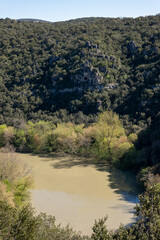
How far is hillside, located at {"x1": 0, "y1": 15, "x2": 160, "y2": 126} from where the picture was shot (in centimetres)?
5569

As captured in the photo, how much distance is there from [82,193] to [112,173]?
8.16 meters

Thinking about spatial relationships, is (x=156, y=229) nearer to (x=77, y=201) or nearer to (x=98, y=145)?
(x=77, y=201)

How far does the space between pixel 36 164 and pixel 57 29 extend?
49989 mm

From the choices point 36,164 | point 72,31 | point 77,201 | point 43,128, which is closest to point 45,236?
point 77,201

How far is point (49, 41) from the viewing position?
74.4 m

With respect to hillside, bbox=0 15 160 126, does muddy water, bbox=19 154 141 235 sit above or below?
below

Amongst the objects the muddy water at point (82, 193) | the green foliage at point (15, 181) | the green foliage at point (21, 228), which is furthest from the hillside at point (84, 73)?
the green foliage at point (21, 228)

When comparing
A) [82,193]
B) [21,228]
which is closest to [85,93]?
[82,193]

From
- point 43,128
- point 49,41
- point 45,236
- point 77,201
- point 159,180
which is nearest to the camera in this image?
point 45,236

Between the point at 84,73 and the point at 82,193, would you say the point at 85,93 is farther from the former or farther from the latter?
the point at 82,193

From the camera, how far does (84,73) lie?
62.4 metres

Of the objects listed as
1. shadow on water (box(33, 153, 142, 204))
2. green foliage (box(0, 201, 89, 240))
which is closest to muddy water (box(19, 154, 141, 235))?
shadow on water (box(33, 153, 142, 204))

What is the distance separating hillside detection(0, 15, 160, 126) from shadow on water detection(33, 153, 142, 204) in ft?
33.5

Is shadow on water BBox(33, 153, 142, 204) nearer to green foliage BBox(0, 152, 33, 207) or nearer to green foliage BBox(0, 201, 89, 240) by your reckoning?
green foliage BBox(0, 152, 33, 207)
